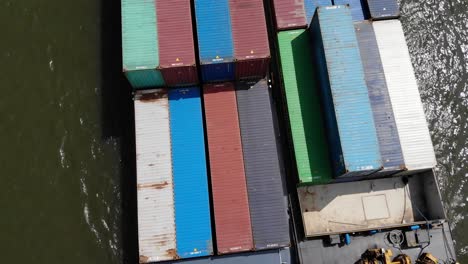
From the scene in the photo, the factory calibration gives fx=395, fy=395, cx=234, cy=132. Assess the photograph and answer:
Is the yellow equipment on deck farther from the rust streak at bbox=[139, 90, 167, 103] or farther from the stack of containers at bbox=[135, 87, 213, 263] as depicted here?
the rust streak at bbox=[139, 90, 167, 103]

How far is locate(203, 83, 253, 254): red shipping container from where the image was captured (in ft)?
103

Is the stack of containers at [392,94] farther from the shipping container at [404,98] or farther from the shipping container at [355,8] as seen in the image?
the shipping container at [355,8]

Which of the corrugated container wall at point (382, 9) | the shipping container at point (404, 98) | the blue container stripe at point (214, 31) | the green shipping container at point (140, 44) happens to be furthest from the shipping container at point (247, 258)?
the corrugated container wall at point (382, 9)

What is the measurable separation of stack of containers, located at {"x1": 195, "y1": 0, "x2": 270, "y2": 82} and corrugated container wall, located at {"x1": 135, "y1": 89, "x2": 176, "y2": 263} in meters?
5.31

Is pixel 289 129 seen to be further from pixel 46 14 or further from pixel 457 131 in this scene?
pixel 46 14

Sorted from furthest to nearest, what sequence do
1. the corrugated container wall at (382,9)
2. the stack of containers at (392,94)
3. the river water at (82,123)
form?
1. the corrugated container wall at (382,9)
2. the river water at (82,123)
3. the stack of containers at (392,94)

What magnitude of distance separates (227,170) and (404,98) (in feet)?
55.6

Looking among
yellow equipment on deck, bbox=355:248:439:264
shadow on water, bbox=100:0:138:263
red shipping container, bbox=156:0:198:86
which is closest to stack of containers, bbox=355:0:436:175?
yellow equipment on deck, bbox=355:248:439:264

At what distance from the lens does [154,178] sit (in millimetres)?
32688

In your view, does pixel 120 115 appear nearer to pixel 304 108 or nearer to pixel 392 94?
pixel 304 108

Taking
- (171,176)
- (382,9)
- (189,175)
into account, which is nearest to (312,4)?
(382,9)

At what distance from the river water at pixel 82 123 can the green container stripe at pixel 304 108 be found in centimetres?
1254

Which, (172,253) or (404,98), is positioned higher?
(404,98)

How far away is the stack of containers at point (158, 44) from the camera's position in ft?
106
